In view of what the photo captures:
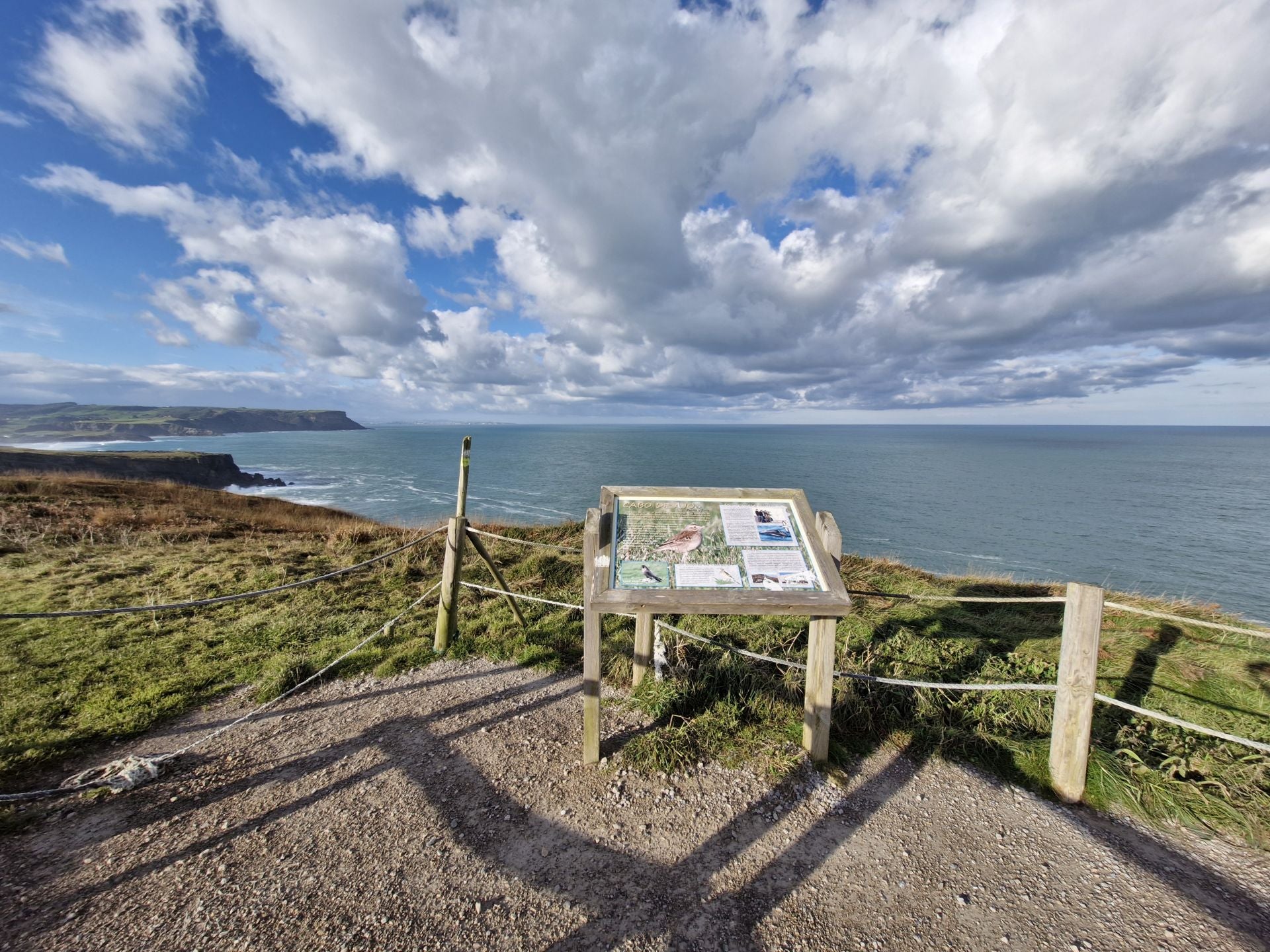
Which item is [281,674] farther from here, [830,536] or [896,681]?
[896,681]

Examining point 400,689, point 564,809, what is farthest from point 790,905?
point 400,689

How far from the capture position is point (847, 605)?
10.8 feet

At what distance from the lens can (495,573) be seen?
5965mm

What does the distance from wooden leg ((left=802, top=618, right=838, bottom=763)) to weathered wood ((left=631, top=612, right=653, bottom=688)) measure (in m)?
1.58

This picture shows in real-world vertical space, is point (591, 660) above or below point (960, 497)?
above

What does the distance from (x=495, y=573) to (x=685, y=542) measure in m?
3.08

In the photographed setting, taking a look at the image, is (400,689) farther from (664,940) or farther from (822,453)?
(822,453)

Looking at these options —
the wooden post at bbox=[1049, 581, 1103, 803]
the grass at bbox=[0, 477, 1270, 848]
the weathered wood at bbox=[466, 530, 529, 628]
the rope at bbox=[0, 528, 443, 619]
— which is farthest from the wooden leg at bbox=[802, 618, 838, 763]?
the rope at bbox=[0, 528, 443, 619]

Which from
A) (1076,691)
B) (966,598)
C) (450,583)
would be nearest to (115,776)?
(450,583)

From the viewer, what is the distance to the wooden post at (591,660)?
3680 millimetres

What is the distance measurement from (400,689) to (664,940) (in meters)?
3.51

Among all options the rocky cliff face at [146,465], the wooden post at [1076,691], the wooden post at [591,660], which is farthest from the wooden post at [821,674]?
the rocky cliff face at [146,465]

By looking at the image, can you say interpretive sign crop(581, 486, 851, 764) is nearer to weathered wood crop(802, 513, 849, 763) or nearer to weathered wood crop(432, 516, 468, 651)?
weathered wood crop(802, 513, 849, 763)

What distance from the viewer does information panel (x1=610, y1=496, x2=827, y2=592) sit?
3.55m
